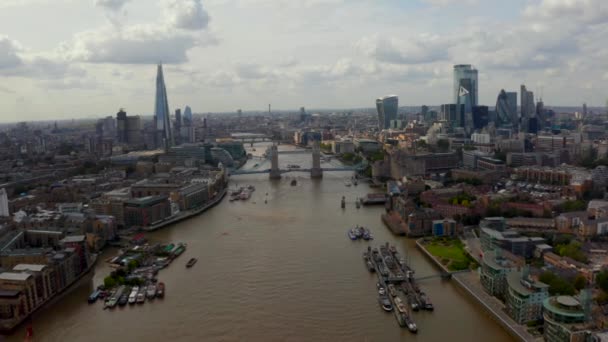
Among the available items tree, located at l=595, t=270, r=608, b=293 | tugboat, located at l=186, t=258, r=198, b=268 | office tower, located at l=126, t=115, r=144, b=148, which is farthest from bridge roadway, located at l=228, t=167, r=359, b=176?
tree, located at l=595, t=270, r=608, b=293

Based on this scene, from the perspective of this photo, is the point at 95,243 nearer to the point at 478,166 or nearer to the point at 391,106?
the point at 478,166

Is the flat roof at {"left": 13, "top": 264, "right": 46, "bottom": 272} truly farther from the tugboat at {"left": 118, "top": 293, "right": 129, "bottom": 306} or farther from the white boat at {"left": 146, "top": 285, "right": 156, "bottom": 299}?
the white boat at {"left": 146, "top": 285, "right": 156, "bottom": 299}

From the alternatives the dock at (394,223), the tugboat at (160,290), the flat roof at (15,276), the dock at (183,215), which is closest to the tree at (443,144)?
the dock at (183,215)

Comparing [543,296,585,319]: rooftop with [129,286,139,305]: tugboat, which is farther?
[129,286,139,305]: tugboat

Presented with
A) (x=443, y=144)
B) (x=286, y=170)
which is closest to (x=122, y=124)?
(x=286, y=170)

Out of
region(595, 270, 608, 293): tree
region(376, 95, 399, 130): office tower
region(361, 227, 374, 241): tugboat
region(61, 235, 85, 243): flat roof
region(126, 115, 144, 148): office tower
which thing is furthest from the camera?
region(376, 95, 399, 130): office tower

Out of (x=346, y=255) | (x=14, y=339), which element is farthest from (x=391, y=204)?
(x=14, y=339)
